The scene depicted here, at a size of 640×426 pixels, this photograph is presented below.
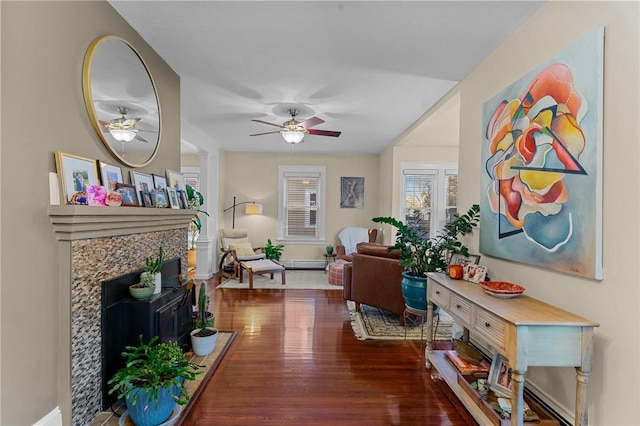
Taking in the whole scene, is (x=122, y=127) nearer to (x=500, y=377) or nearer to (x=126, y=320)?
(x=126, y=320)

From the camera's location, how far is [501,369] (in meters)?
2.05

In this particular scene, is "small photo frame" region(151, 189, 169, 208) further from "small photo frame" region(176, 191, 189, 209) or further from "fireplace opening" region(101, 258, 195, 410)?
"fireplace opening" region(101, 258, 195, 410)

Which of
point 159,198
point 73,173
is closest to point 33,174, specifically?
point 73,173

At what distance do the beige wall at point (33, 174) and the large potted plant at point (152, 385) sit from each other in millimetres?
288

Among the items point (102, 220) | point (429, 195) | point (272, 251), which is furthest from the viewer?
point (272, 251)

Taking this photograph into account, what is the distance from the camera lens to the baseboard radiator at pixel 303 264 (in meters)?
7.11

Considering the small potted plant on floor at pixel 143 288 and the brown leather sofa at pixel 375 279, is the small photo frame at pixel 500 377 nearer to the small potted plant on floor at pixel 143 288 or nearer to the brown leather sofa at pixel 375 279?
the brown leather sofa at pixel 375 279

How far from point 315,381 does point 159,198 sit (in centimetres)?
196

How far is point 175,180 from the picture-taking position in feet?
9.86

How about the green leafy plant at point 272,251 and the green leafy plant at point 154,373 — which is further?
the green leafy plant at point 272,251

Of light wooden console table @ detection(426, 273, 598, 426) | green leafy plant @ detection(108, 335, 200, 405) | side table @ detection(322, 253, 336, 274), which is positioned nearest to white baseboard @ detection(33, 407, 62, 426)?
green leafy plant @ detection(108, 335, 200, 405)

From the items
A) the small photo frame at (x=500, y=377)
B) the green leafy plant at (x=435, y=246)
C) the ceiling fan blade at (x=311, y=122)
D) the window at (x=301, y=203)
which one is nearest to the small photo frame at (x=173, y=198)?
the ceiling fan blade at (x=311, y=122)

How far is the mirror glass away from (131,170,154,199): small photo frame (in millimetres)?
79

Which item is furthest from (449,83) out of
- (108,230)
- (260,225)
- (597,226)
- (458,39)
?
(260,225)
